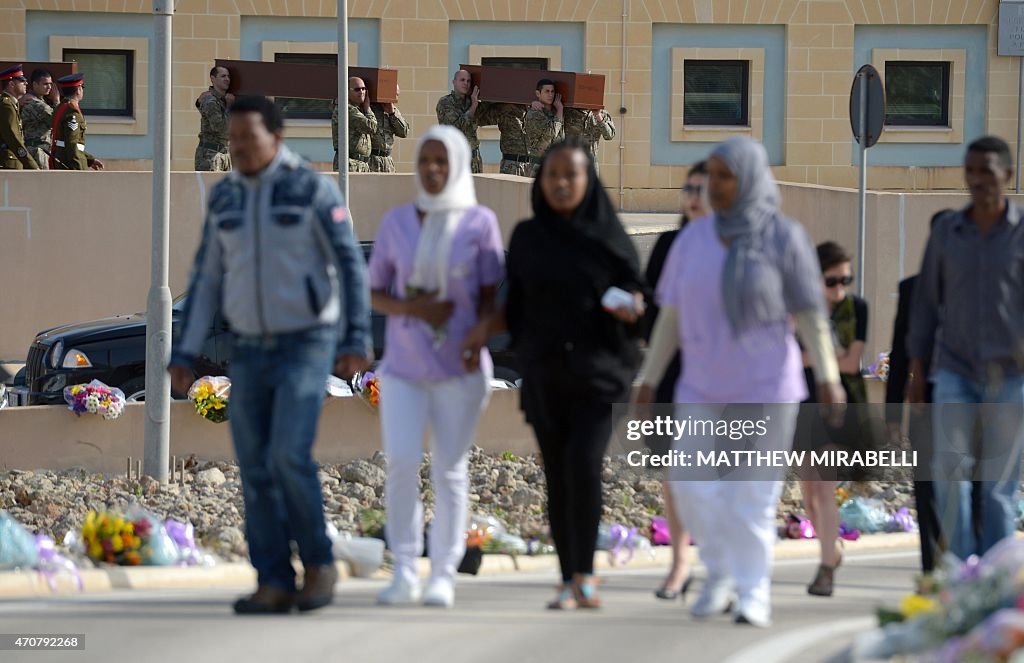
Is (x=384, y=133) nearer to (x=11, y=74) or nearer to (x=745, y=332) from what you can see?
(x=11, y=74)

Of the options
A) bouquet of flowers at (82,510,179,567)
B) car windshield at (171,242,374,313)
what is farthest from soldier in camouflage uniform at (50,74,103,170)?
bouquet of flowers at (82,510,179,567)

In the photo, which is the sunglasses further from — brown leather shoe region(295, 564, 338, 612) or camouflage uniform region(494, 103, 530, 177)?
camouflage uniform region(494, 103, 530, 177)

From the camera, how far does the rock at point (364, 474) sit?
12.8m

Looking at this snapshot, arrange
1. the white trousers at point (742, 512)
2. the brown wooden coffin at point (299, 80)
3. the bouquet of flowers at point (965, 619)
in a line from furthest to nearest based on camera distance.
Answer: the brown wooden coffin at point (299, 80)
the white trousers at point (742, 512)
the bouquet of flowers at point (965, 619)

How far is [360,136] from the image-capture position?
22.3 m

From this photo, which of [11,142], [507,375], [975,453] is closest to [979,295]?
[975,453]

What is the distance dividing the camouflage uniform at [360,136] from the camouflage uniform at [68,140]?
2933 millimetres

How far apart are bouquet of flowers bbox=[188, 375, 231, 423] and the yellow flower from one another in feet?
23.7

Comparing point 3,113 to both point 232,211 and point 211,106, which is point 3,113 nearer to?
point 211,106

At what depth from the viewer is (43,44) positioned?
30.8 meters

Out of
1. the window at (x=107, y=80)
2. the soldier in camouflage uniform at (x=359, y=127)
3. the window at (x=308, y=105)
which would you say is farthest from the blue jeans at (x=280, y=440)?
the window at (x=107, y=80)

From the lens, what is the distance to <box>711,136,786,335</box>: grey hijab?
274 inches

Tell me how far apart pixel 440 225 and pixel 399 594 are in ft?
4.68

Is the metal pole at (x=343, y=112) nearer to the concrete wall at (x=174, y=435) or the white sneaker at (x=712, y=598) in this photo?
the concrete wall at (x=174, y=435)
